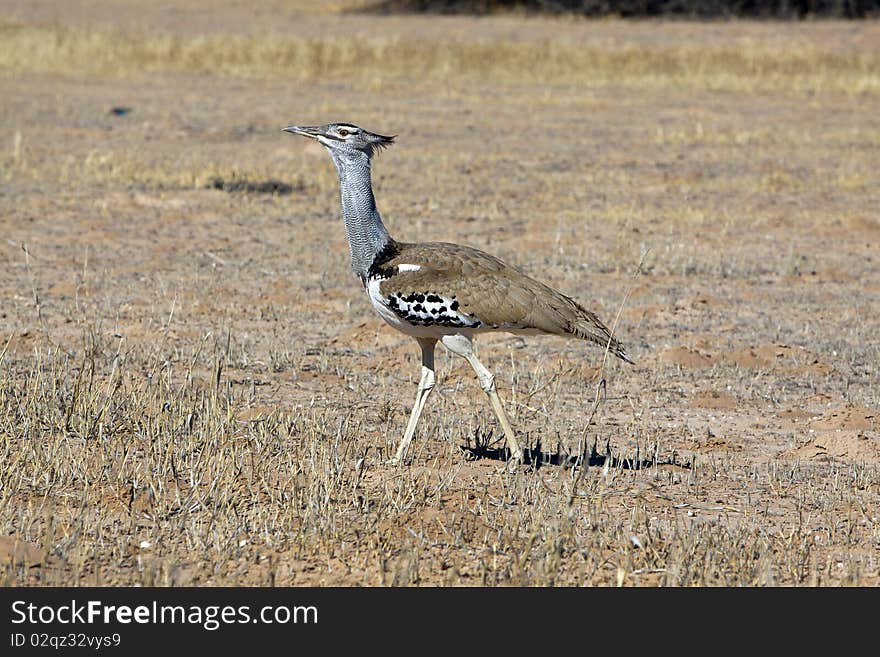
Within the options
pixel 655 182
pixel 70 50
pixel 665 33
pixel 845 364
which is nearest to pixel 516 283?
pixel 845 364

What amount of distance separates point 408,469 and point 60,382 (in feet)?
6.43

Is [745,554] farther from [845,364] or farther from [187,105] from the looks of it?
[187,105]

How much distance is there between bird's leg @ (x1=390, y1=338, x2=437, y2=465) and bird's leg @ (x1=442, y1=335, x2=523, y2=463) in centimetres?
20

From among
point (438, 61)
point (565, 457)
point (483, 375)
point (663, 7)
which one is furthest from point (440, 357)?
point (663, 7)

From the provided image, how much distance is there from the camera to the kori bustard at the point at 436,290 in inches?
222

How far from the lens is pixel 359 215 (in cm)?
584

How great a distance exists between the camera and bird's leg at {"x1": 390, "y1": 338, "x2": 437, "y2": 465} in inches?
233

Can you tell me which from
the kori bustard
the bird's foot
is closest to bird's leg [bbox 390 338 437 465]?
the kori bustard

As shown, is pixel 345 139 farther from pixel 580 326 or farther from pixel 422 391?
pixel 580 326

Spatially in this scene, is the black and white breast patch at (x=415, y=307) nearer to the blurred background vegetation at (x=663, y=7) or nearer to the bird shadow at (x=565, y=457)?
the bird shadow at (x=565, y=457)

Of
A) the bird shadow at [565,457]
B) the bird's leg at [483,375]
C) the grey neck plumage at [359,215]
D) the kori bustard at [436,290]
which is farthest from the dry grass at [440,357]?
the grey neck plumage at [359,215]

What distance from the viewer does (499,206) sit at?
1366cm

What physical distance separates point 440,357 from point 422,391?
2.43 metres

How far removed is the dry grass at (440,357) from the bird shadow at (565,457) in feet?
0.12
